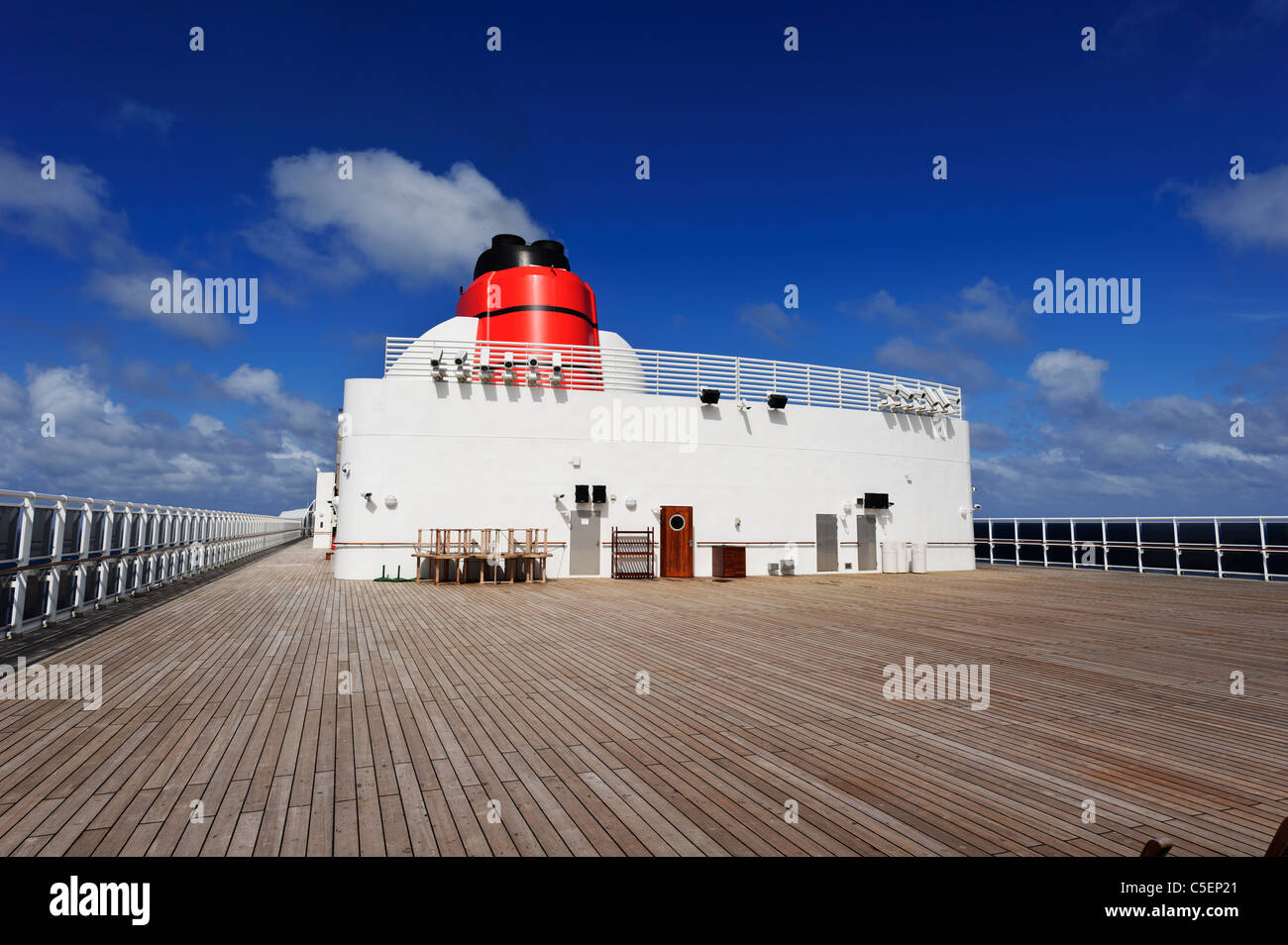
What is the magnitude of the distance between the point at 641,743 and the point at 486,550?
454 inches

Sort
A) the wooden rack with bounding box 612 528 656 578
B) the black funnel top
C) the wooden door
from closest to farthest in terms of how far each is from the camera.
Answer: the wooden rack with bounding box 612 528 656 578 → the wooden door → the black funnel top

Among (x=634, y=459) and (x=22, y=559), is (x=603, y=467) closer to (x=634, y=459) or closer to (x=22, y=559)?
(x=634, y=459)

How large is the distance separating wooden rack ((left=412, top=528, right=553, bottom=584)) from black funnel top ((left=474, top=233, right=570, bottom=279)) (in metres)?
9.86

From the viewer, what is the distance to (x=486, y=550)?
1491 centimetres

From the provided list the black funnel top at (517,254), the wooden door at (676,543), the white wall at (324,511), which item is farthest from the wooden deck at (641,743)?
the white wall at (324,511)

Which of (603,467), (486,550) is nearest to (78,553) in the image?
(486,550)

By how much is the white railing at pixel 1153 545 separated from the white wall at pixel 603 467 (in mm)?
4213

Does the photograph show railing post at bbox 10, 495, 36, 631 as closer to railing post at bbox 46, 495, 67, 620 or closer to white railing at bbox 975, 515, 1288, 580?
railing post at bbox 46, 495, 67, 620

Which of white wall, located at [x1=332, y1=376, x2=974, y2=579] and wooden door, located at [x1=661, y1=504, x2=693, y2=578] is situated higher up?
white wall, located at [x1=332, y1=376, x2=974, y2=579]

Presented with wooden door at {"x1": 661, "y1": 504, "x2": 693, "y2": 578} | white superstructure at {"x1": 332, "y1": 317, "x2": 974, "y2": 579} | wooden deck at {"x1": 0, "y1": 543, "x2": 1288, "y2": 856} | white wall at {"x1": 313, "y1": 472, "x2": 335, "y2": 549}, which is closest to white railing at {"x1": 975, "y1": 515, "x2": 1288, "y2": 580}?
white superstructure at {"x1": 332, "y1": 317, "x2": 974, "y2": 579}

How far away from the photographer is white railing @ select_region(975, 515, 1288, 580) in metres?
14.6

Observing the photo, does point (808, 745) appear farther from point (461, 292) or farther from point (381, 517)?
point (461, 292)
